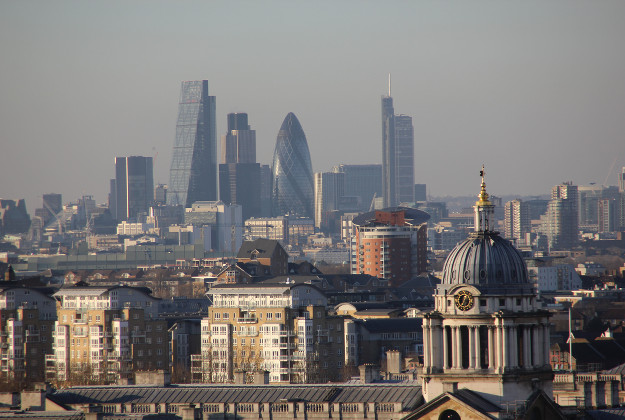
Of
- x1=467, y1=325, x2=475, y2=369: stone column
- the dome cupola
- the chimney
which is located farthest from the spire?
the chimney

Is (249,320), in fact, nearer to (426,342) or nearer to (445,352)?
(426,342)

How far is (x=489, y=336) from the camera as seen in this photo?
5278 centimetres

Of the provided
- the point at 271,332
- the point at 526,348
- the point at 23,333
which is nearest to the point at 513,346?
the point at 526,348

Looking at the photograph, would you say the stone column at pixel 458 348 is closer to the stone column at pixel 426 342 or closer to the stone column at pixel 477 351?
the stone column at pixel 477 351

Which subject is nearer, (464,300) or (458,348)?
(458,348)

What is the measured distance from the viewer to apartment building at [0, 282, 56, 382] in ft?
482

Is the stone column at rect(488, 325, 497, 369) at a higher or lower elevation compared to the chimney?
higher

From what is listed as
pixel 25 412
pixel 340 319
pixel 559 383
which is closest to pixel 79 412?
pixel 25 412

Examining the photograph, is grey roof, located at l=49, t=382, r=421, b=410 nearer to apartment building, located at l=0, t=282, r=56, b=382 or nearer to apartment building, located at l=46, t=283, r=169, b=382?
apartment building, located at l=46, t=283, r=169, b=382

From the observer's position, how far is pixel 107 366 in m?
142

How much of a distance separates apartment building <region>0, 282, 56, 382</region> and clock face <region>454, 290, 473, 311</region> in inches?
3649

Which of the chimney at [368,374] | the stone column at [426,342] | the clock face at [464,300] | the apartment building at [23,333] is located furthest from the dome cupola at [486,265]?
the apartment building at [23,333]

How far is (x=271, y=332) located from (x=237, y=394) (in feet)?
232

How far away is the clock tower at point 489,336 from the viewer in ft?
172
